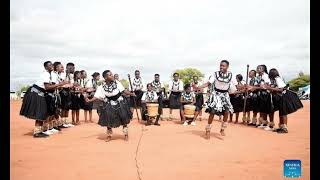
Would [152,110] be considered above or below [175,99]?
below

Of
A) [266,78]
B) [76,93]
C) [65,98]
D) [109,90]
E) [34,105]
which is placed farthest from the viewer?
[76,93]

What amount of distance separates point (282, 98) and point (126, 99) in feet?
16.0

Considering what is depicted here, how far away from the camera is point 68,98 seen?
1252cm

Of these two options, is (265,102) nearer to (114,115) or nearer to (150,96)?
(150,96)

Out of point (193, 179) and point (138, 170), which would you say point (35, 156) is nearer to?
point (138, 170)

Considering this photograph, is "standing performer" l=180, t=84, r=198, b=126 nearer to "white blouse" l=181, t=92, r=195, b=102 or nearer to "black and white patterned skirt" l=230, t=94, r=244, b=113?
"white blouse" l=181, t=92, r=195, b=102

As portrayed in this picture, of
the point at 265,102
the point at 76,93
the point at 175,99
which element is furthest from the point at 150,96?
the point at 265,102

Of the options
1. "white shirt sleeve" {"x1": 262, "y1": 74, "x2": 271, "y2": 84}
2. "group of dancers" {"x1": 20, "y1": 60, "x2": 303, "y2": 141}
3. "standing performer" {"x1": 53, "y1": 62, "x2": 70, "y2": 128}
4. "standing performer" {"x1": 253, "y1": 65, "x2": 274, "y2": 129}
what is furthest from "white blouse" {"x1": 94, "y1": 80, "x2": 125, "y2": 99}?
"white shirt sleeve" {"x1": 262, "y1": 74, "x2": 271, "y2": 84}

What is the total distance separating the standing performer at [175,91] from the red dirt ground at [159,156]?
16.5 ft

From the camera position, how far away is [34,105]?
381 inches

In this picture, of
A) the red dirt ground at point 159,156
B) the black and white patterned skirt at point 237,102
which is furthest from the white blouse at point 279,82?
the black and white patterned skirt at point 237,102

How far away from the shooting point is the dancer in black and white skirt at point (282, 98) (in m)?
10.6

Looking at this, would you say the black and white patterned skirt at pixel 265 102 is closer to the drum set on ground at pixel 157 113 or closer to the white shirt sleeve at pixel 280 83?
the white shirt sleeve at pixel 280 83
